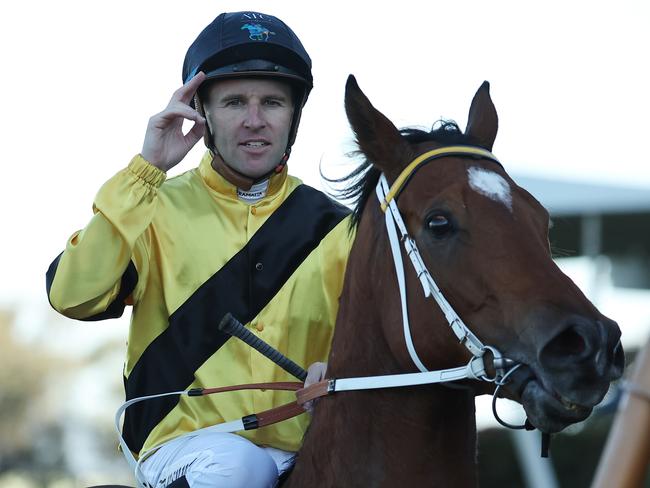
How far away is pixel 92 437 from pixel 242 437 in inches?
755

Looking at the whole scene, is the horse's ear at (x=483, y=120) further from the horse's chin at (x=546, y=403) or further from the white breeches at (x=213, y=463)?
Result: the white breeches at (x=213, y=463)

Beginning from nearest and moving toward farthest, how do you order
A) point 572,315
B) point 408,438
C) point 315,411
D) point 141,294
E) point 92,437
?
point 572,315 < point 408,438 < point 315,411 < point 141,294 < point 92,437

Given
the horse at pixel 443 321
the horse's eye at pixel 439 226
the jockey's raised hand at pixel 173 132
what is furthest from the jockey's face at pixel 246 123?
the horse's eye at pixel 439 226

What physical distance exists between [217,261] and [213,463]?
0.85 metres

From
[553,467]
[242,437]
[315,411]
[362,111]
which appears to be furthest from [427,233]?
[553,467]

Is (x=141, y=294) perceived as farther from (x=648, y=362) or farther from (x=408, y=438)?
(x=648, y=362)

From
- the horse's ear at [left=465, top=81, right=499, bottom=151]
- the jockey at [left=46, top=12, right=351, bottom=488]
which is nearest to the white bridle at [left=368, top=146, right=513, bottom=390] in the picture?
the horse's ear at [left=465, top=81, right=499, bottom=151]

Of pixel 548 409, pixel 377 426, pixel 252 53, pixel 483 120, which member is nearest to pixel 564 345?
pixel 548 409

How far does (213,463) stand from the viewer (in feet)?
12.3

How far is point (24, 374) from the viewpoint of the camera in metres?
25.6

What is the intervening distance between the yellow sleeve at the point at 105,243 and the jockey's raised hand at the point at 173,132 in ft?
0.27

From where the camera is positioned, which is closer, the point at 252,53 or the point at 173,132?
the point at 173,132

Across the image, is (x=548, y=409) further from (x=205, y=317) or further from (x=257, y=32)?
(x=257, y=32)

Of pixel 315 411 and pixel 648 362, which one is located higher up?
pixel 648 362
